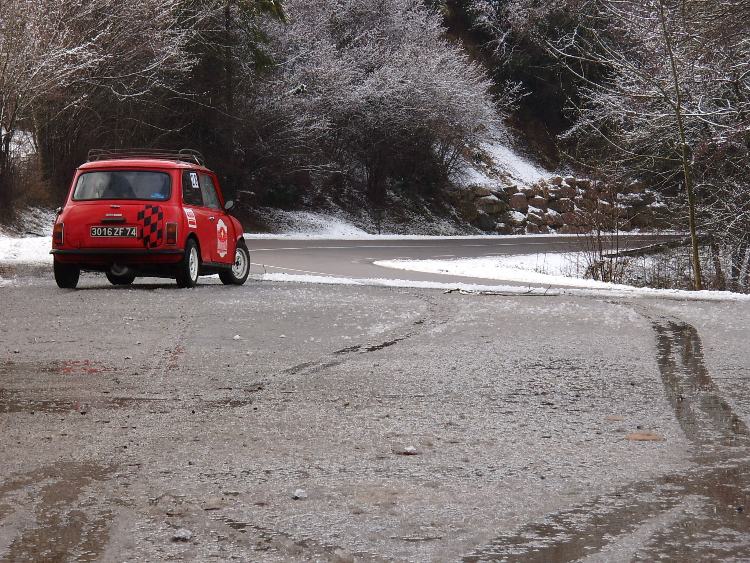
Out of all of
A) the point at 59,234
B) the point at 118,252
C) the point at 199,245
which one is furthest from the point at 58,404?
the point at 199,245

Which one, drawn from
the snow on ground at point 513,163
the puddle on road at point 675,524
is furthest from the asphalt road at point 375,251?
the snow on ground at point 513,163

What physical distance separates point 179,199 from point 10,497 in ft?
39.3

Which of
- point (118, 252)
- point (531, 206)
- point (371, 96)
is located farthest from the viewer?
A: point (531, 206)

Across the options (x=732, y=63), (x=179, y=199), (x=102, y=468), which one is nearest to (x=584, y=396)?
(x=102, y=468)

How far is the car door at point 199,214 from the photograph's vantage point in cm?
1709

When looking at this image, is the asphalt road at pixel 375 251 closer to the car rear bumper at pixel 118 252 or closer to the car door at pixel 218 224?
the car door at pixel 218 224

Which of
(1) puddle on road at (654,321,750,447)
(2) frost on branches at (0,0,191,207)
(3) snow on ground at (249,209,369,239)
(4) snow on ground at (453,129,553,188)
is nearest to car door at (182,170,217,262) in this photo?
(1) puddle on road at (654,321,750,447)

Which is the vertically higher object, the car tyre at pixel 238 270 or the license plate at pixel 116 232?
the license plate at pixel 116 232

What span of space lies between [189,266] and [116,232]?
1.12 meters

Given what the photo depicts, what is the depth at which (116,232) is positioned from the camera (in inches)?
652

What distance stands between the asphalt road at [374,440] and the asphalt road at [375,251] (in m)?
8.88

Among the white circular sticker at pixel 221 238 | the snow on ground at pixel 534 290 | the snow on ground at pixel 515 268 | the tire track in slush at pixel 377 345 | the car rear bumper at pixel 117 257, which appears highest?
the white circular sticker at pixel 221 238

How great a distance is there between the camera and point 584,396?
7.93 m

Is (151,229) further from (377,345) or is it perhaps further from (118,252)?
(377,345)
